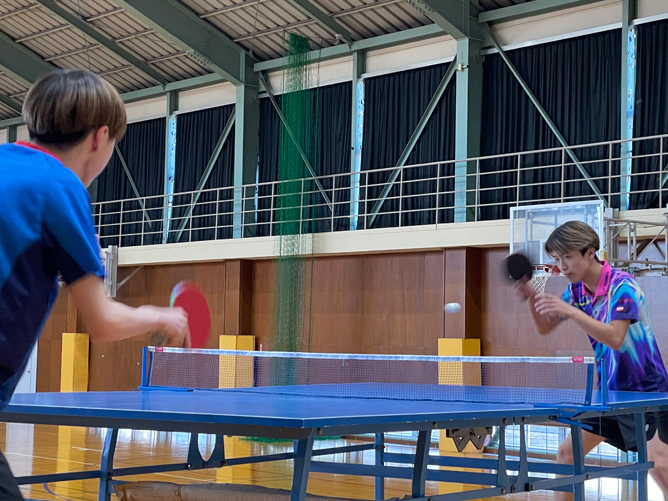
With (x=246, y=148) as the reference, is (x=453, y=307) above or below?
below

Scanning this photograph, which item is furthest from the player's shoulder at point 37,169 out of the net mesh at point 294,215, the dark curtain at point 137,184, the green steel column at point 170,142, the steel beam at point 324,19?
Result: the green steel column at point 170,142

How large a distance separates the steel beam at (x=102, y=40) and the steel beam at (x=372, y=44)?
253cm

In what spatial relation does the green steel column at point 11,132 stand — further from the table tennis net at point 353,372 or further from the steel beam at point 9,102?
the table tennis net at point 353,372

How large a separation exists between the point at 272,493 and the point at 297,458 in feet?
3.10

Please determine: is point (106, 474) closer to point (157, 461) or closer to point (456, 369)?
point (157, 461)

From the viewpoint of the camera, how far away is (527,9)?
1315 centimetres

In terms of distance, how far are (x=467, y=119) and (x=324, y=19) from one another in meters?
3.11

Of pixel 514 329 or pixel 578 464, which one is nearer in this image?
pixel 578 464

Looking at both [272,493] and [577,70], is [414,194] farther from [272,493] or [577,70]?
[272,493]

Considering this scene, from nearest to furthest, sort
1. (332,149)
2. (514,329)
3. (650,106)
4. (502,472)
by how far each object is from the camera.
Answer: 1. (502,472)
2. (514,329)
3. (650,106)
4. (332,149)

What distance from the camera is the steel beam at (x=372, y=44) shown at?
14.1 meters

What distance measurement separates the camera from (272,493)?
145 inches

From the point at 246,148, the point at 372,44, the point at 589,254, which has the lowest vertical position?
the point at 589,254

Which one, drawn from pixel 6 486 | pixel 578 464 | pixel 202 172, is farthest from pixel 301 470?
pixel 202 172
